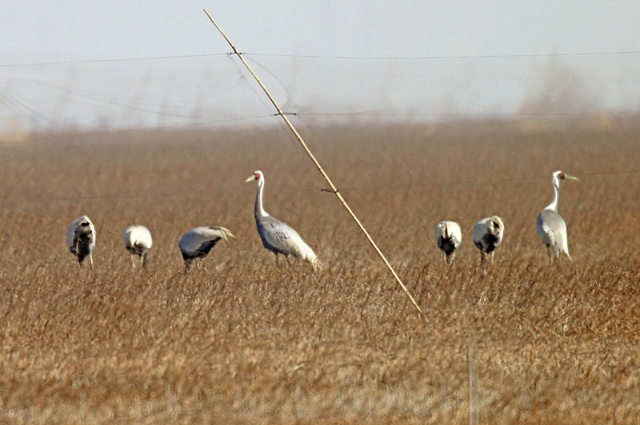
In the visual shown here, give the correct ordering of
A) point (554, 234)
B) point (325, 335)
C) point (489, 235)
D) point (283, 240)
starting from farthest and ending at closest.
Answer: point (554, 234) → point (489, 235) → point (283, 240) → point (325, 335)

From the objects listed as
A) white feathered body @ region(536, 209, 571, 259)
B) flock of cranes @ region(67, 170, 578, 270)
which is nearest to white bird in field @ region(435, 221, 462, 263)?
flock of cranes @ region(67, 170, 578, 270)

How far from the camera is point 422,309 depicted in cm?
955

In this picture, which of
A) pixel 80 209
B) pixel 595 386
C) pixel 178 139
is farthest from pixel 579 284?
pixel 178 139

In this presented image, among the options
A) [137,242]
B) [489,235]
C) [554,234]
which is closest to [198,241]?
[137,242]

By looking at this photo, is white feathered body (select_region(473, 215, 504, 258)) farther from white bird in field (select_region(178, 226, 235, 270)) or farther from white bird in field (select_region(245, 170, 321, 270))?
white bird in field (select_region(178, 226, 235, 270))

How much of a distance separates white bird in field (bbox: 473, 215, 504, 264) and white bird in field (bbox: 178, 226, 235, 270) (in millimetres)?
2690

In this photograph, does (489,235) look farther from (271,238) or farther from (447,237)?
(271,238)

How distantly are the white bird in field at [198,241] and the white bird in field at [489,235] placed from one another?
2.69 metres

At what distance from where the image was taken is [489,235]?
555 inches

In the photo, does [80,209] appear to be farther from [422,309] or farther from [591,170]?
[422,309]

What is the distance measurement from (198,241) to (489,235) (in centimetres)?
312

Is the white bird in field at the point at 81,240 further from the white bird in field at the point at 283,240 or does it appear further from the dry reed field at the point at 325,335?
the white bird in field at the point at 283,240

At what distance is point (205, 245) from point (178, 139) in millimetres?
43220

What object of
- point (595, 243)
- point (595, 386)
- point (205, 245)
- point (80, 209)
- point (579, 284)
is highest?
point (80, 209)
